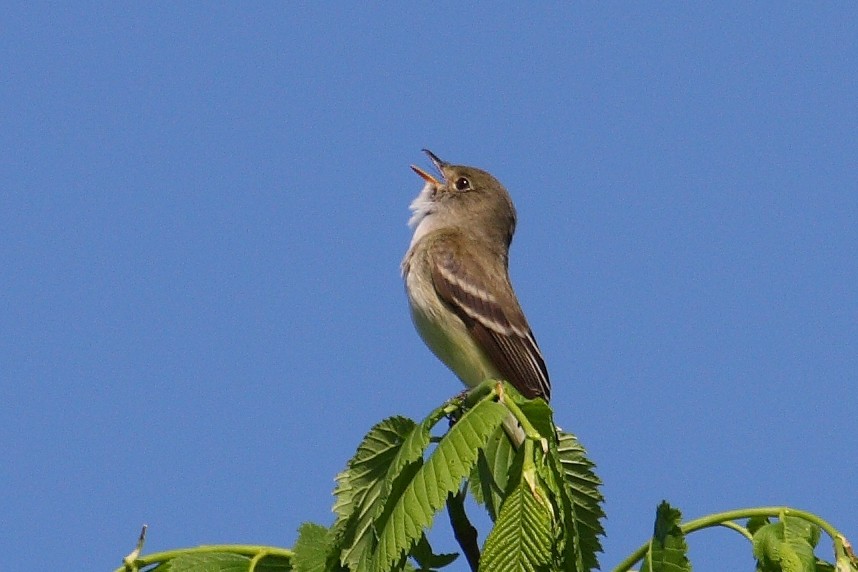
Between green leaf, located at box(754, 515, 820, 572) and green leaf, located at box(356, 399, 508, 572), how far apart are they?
35.0 inches

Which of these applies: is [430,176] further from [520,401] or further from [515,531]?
[515,531]

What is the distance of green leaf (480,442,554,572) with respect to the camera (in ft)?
9.64

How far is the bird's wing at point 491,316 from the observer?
757 cm

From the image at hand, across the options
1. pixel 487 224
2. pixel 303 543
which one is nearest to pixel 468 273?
pixel 487 224

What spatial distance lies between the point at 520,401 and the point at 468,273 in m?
4.45

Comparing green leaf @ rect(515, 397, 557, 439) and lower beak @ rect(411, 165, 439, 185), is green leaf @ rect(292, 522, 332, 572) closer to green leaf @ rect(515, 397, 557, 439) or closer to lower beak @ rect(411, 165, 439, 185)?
green leaf @ rect(515, 397, 557, 439)

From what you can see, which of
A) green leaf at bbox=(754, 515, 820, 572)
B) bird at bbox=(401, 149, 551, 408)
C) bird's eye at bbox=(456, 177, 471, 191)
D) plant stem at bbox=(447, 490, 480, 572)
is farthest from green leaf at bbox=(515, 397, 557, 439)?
bird's eye at bbox=(456, 177, 471, 191)

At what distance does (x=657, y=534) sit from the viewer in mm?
3684

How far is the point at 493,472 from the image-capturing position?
3.94 metres

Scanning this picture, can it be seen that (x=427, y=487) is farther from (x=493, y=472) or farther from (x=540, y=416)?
(x=493, y=472)

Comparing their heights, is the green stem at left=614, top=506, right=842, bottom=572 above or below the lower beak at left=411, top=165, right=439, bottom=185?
below

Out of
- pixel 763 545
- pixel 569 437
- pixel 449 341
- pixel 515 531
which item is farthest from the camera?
pixel 449 341

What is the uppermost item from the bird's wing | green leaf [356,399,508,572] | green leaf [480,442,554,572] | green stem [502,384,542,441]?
the bird's wing

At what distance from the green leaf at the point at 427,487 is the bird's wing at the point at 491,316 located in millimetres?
4042
